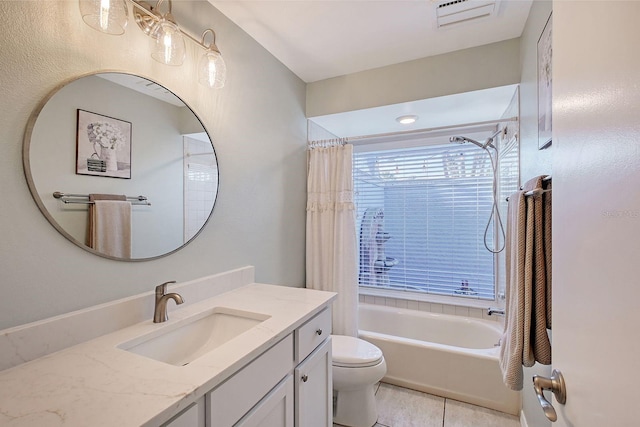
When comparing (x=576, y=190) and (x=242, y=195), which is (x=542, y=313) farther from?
(x=242, y=195)

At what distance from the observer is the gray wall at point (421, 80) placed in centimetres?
188

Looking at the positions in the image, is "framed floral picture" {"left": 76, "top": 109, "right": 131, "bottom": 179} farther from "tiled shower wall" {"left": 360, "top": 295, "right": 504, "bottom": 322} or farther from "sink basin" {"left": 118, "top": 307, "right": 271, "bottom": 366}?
"tiled shower wall" {"left": 360, "top": 295, "right": 504, "bottom": 322}

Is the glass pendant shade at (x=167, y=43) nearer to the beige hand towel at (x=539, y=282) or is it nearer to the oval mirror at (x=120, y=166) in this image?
the oval mirror at (x=120, y=166)

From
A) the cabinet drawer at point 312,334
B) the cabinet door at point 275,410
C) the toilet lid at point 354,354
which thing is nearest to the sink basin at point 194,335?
the cabinet drawer at point 312,334

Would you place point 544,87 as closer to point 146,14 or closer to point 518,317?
point 518,317

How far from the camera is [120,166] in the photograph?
111 centimetres

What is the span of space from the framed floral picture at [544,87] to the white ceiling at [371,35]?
416 millimetres

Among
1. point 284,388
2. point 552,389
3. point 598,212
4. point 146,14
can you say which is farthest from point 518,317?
point 146,14

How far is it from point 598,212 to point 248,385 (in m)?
0.99

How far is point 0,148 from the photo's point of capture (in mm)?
813

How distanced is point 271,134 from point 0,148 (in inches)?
54.6

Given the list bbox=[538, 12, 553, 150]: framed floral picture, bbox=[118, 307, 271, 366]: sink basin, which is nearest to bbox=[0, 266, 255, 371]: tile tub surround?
bbox=[118, 307, 271, 366]: sink basin

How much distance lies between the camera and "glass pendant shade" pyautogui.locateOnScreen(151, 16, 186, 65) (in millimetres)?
1160

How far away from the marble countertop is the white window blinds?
6.61 feet
